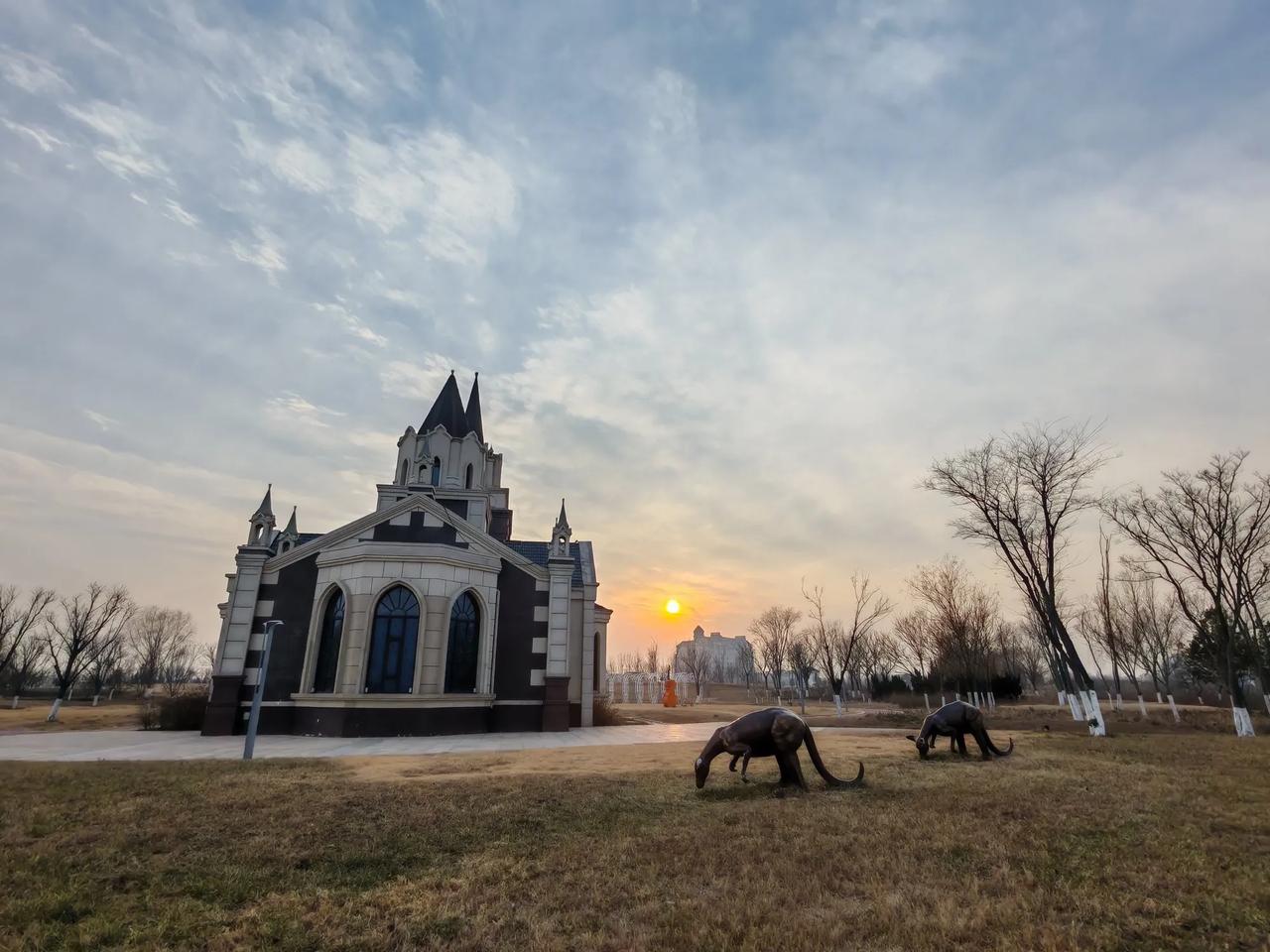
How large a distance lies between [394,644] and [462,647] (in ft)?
7.57

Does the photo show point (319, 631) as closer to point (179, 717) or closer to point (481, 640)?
point (481, 640)

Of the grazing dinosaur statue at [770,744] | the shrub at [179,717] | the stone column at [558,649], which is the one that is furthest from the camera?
the shrub at [179,717]

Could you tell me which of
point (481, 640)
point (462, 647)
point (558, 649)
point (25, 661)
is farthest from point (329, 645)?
point (25, 661)

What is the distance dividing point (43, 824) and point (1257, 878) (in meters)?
13.1

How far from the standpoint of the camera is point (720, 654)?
154 meters

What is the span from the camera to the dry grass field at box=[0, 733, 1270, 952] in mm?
4898

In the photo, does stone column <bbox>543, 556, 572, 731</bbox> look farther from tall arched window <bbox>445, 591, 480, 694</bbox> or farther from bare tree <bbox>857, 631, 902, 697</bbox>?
bare tree <bbox>857, 631, 902, 697</bbox>

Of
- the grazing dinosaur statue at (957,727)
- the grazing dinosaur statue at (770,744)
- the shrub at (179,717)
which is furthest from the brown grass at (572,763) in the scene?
the shrub at (179,717)

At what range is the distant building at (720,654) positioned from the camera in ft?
412

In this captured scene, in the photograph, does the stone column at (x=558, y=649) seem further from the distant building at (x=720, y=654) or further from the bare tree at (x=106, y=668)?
the distant building at (x=720, y=654)

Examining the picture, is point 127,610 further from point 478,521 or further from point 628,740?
point 628,740

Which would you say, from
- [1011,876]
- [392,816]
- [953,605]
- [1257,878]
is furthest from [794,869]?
[953,605]

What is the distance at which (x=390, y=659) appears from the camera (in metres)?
20.6

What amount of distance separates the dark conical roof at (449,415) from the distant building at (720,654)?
94109mm
